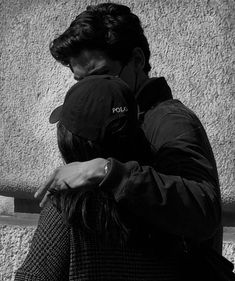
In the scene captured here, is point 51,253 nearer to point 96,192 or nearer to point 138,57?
point 96,192

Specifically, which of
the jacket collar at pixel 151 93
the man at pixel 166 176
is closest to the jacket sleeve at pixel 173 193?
the man at pixel 166 176

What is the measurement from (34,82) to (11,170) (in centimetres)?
38

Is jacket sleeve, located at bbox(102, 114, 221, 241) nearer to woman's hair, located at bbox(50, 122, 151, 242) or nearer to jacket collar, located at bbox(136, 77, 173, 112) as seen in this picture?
woman's hair, located at bbox(50, 122, 151, 242)

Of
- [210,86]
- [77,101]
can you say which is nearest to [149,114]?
[77,101]

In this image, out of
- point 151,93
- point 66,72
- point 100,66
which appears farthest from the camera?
point 66,72

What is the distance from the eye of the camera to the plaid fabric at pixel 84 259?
5.67 feet

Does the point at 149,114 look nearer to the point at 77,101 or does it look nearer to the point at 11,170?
the point at 77,101

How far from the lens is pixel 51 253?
1.76 m

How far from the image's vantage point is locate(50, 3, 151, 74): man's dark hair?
7.41ft

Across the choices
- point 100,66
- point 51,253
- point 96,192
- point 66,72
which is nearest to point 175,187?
point 96,192

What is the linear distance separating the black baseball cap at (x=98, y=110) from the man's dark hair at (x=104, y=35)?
0.47m

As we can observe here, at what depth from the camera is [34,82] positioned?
3559mm

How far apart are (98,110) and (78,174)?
0.14 m

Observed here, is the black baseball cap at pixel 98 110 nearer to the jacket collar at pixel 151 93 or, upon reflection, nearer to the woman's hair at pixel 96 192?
the woman's hair at pixel 96 192
